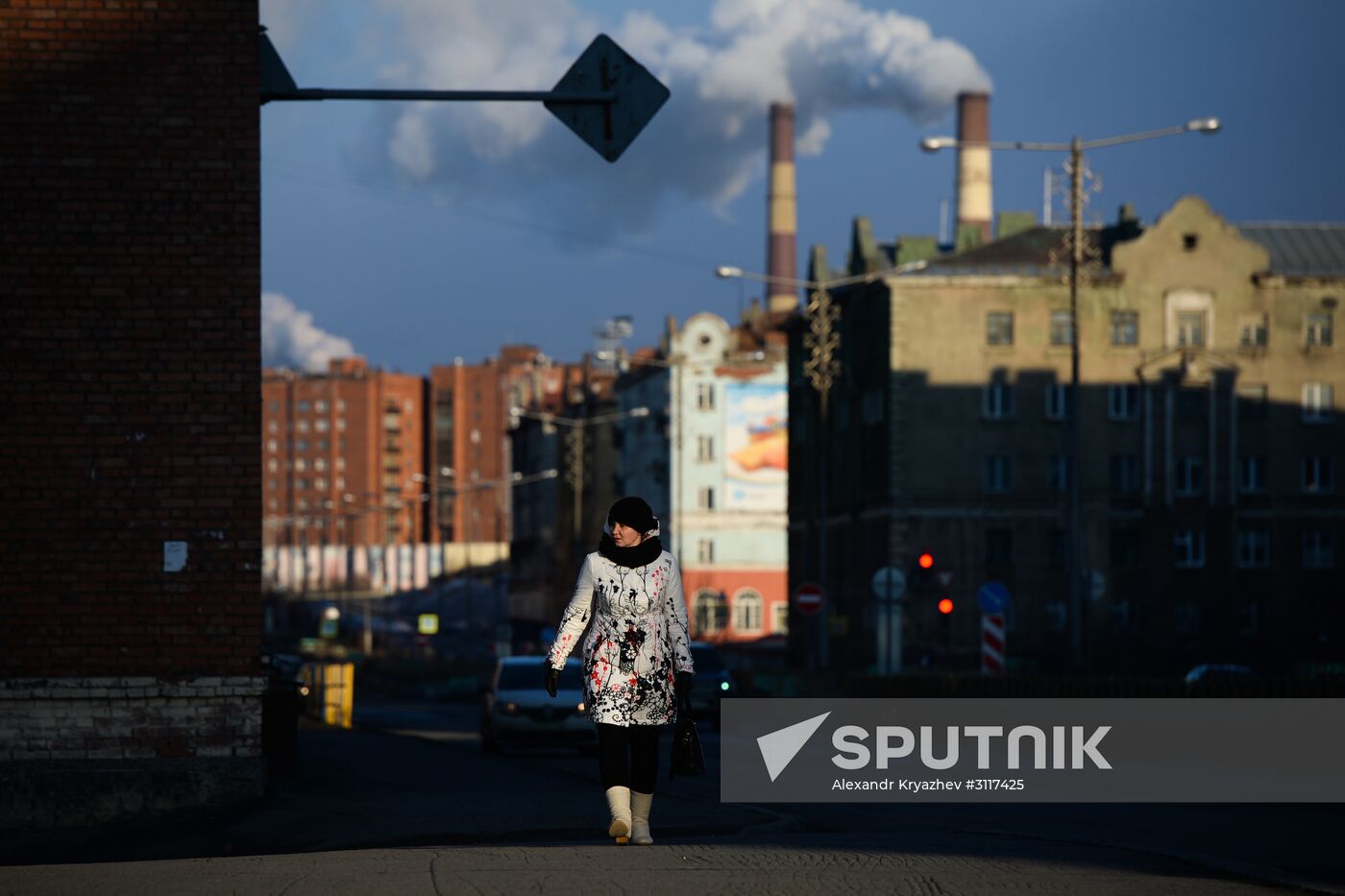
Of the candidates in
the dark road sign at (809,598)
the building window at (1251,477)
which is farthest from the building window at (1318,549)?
the dark road sign at (809,598)

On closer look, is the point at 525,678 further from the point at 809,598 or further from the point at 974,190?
the point at 974,190

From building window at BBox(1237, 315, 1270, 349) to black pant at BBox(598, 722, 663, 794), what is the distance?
69.5 meters

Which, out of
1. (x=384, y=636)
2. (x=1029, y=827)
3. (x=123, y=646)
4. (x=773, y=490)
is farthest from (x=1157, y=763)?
(x=384, y=636)

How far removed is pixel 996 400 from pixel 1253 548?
1001cm

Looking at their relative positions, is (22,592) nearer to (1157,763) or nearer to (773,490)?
(1157,763)

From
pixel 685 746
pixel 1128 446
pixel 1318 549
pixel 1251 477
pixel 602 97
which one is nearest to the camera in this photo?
pixel 685 746

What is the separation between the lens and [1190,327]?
7775 centimetres

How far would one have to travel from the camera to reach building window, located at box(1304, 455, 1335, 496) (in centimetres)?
7694

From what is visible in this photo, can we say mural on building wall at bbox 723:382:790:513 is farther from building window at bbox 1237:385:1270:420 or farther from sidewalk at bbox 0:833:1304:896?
sidewalk at bbox 0:833:1304:896

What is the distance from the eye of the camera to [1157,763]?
77.5 ft

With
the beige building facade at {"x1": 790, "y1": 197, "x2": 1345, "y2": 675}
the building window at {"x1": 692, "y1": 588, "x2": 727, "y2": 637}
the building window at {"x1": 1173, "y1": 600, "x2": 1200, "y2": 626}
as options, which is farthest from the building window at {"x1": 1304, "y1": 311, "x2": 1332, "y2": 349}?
the building window at {"x1": 692, "y1": 588, "x2": 727, "y2": 637}

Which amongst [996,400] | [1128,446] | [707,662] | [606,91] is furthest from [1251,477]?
[606,91]

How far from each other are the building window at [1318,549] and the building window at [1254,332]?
6688 mm

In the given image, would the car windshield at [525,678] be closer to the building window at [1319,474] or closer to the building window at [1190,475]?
the building window at [1190,475]
